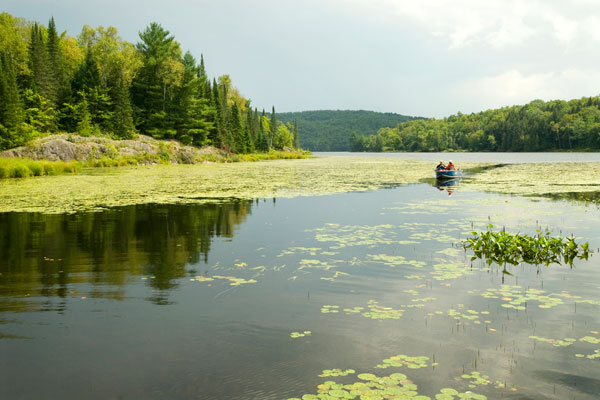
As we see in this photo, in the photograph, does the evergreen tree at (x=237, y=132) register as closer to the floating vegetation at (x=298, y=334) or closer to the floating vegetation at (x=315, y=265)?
the floating vegetation at (x=315, y=265)

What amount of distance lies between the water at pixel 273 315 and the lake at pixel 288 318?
0.03 m

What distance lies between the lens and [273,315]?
6137mm

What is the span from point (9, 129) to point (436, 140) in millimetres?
178130

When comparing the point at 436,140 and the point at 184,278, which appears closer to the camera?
the point at 184,278

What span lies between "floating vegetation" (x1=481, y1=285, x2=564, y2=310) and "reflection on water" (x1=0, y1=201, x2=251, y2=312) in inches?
213

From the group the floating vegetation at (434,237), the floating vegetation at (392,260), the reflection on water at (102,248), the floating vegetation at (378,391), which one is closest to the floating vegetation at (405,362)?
the floating vegetation at (378,391)

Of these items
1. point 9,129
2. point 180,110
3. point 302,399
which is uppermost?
point 180,110

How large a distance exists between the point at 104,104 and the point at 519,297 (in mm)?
68357

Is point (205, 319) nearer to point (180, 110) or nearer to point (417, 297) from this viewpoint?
point (417, 297)

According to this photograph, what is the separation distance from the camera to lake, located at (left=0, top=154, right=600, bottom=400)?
432cm

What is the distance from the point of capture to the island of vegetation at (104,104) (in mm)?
47344

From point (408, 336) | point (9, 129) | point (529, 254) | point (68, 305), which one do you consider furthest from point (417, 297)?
point (9, 129)

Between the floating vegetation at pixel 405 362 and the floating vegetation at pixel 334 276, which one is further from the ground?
the floating vegetation at pixel 334 276

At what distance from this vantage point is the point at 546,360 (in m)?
4.72
